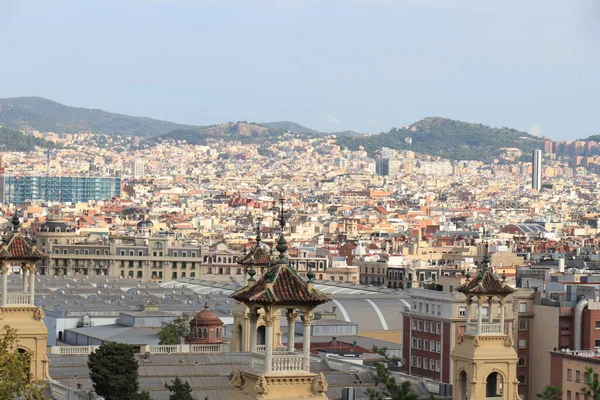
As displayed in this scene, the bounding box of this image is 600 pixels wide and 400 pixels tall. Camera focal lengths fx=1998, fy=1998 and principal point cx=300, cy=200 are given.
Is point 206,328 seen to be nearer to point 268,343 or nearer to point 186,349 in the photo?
point 186,349

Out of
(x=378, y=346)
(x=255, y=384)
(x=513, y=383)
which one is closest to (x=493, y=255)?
(x=378, y=346)

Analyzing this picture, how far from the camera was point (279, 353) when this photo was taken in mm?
22578

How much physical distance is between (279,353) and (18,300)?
971 cm

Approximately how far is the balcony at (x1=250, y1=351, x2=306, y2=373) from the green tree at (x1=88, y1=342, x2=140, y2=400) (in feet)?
33.5

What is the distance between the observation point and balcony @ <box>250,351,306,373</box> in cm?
2242

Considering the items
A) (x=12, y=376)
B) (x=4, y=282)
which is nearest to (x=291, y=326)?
(x=12, y=376)

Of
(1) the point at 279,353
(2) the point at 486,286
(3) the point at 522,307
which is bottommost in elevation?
(3) the point at 522,307

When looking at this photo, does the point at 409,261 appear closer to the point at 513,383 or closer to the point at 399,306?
the point at 399,306

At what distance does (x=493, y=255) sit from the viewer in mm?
100125

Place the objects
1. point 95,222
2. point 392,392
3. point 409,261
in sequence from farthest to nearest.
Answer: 1. point 95,222
2. point 409,261
3. point 392,392

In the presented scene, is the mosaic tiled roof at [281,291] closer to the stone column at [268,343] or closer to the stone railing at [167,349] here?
the stone column at [268,343]

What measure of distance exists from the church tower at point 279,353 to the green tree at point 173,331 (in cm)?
2502

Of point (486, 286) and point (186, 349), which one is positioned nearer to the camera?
point (486, 286)

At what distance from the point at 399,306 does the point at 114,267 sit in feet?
167
